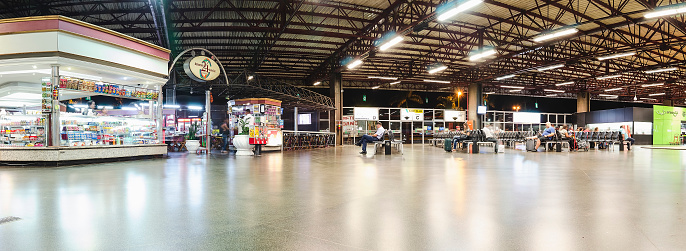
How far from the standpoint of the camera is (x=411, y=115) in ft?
93.8

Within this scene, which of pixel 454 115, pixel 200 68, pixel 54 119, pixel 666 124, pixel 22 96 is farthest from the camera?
pixel 454 115

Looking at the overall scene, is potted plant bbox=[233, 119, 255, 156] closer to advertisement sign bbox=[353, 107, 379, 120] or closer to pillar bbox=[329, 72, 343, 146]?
pillar bbox=[329, 72, 343, 146]

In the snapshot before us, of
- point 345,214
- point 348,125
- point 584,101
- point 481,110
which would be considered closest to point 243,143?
point 345,214

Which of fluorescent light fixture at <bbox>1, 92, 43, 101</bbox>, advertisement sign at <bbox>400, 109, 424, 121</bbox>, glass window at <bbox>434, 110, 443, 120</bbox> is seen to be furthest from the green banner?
fluorescent light fixture at <bbox>1, 92, 43, 101</bbox>

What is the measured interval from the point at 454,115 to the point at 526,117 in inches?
307

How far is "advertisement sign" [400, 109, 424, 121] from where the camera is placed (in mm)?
28344

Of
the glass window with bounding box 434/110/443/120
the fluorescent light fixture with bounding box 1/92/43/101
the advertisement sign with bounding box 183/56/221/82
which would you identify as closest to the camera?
the advertisement sign with bounding box 183/56/221/82

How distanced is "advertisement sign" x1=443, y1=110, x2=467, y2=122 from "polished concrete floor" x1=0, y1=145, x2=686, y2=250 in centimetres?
2508

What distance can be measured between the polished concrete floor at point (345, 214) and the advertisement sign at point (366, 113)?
22132 millimetres

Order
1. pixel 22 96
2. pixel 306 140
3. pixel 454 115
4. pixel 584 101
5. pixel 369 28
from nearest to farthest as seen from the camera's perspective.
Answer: pixel 22 96
pixel 369 28
pixel 306 140
pixel 454 115
pixel 584 101

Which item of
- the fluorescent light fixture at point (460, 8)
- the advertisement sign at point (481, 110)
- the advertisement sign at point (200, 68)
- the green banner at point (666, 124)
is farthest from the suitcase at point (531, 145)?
the green banner at point (666, 124)

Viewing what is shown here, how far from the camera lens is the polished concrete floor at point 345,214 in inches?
89.4

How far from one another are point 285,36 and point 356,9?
4.17 meters

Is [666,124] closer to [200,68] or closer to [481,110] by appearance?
[481,110]
